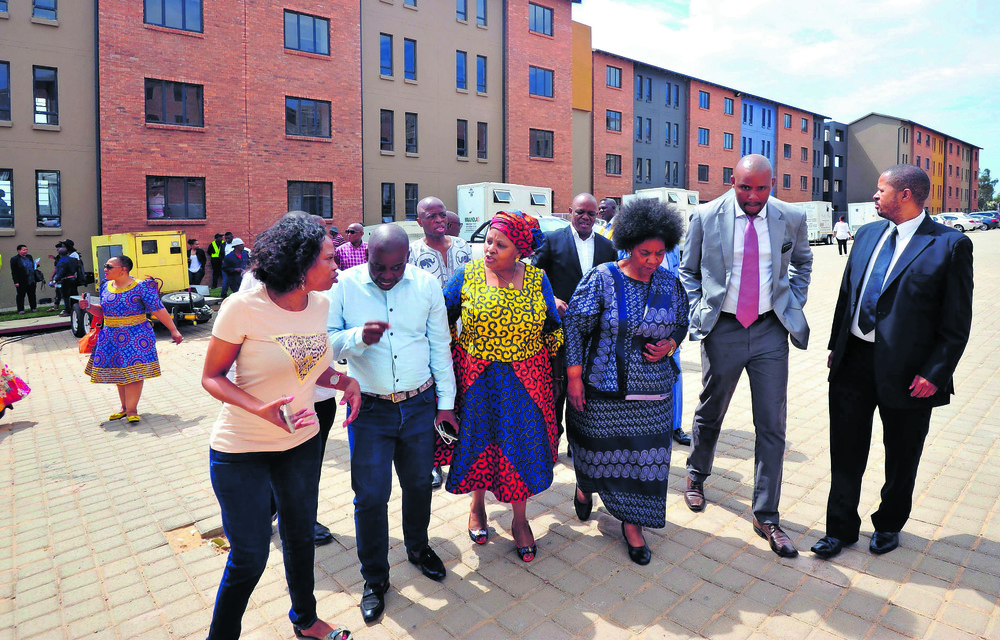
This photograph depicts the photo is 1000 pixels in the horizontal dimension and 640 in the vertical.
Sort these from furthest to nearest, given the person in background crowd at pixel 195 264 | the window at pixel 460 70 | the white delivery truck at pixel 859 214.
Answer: the white delivery truck at pixel 859 214 < the window at pixel 460 70 < the person in background crowd at pixel 195 264

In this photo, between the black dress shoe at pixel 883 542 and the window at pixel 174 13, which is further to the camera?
the window at pixel 174 13

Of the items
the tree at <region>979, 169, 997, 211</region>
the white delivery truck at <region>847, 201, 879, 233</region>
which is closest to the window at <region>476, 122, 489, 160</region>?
the white delivery truck at <region>847, 201, 879, 233</region>

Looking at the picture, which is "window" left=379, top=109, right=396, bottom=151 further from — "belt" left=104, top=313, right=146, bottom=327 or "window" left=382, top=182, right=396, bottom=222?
"belt" left=104, top=313, right=146, bottom=327

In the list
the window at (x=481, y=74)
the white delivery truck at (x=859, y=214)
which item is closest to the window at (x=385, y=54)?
the window at (x=481, y=74)

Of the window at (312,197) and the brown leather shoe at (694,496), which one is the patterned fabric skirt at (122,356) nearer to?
the brown leather shoe at (694,496)

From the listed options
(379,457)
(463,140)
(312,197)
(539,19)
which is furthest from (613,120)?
(379,457)

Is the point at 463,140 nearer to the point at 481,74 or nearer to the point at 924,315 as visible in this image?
the point at 481,74

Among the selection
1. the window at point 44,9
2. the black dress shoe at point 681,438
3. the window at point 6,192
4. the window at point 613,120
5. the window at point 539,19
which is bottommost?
the black dress shoe at point 681,438

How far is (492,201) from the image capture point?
25984 millimetres

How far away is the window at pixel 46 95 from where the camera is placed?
20.5m

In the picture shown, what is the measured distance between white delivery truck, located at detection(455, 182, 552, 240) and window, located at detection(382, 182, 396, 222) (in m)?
2.86

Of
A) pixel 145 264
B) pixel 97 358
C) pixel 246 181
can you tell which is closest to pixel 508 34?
pixel 246 181

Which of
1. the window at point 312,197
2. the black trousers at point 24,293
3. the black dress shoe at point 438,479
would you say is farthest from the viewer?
the window at point 312,197

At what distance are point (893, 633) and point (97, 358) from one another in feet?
25.4
